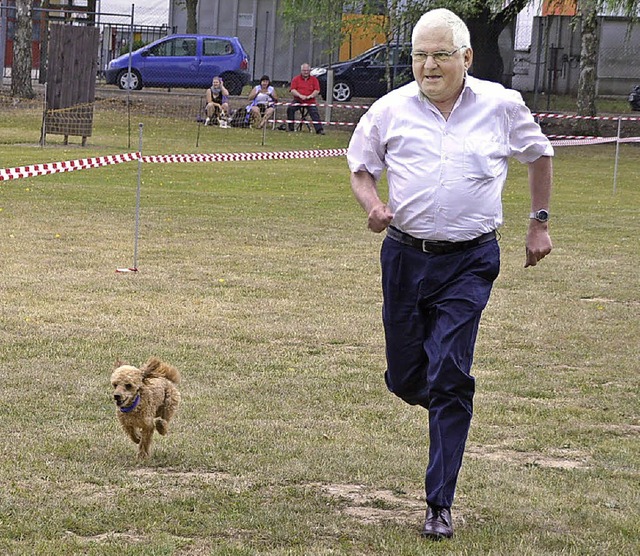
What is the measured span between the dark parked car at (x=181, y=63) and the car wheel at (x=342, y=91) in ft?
10.1

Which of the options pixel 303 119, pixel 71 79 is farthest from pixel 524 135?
pixel 303 119

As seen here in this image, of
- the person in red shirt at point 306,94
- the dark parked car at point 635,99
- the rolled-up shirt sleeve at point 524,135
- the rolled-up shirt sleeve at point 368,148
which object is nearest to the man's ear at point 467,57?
the rolled-up shirt sleeve at point 524,135

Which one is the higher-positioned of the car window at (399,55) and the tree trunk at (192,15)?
the tree trunk at (192,15)

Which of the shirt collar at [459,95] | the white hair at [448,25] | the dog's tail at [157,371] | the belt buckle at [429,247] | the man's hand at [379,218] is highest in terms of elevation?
the white hair at [448,25]

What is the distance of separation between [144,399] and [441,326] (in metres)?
1.56

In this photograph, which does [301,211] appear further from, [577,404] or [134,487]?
Answer: [134,487]

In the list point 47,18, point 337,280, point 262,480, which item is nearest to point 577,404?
point 262,480

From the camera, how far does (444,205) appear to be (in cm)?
496

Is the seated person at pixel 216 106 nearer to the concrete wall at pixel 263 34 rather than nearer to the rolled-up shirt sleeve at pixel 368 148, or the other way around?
the concrete wall at pixel 263 34

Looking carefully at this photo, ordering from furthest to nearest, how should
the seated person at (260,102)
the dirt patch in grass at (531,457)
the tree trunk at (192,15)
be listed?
the tree trunk at (192,15)
the seated person at (260,102)
the dirt patch in grass at (531,457)

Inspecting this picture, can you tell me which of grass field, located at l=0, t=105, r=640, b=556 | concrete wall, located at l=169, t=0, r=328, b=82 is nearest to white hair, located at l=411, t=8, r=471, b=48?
grass field, located at l=0, t=105, r=640, b=556

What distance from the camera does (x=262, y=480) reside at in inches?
227

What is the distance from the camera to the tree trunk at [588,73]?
33.3 meters

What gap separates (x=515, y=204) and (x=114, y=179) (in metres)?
6.37
